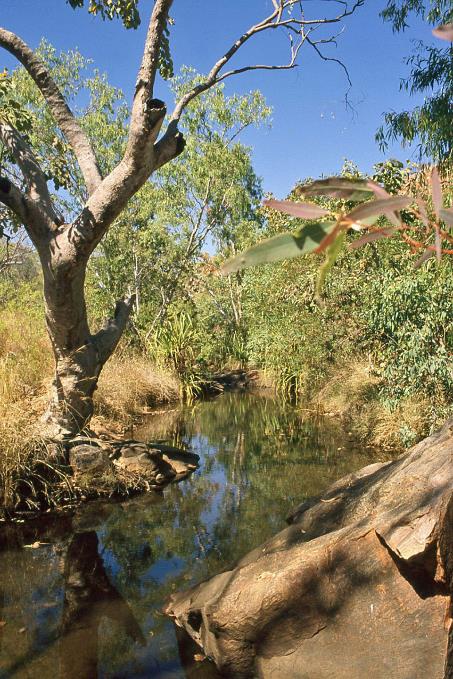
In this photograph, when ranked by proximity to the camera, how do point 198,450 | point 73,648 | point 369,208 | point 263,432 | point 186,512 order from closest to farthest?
point 369,208, point 73,648, point 186,512, point 198,450, point 263,432

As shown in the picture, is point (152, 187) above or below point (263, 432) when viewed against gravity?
above

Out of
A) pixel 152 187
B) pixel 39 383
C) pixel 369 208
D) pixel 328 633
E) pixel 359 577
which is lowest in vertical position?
pixel 328 633

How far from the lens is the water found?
134 inches

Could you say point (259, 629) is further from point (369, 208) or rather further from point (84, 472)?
point (84, 472)

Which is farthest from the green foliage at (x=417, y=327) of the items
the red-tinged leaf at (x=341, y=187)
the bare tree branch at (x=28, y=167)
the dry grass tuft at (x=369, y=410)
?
the red-tinged leaf at (x=341, y=187)

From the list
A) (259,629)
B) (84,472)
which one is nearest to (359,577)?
(259,629)

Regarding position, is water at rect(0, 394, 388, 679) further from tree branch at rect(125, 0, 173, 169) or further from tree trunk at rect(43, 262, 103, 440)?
tree branch at rect(125, 0, 173, 169)

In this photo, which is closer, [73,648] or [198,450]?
[73,648]

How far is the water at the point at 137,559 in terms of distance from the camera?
342cm

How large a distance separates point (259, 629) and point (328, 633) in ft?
1.21

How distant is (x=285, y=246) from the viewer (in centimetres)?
78

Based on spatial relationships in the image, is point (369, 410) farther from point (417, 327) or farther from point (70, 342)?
point (70, 342)

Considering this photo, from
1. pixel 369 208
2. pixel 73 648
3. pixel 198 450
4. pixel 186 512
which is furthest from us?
pixel 198 450

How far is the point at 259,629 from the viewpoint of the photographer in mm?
3123
